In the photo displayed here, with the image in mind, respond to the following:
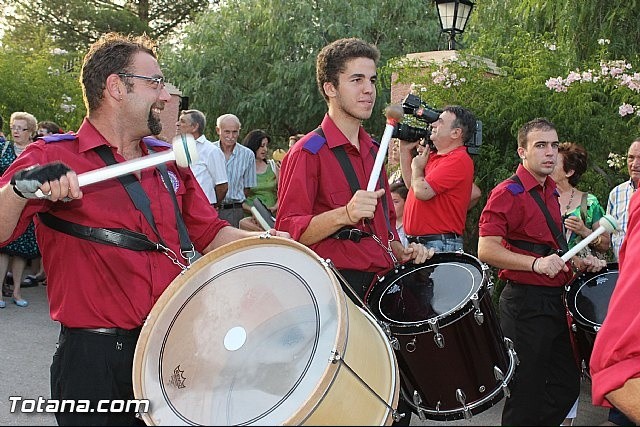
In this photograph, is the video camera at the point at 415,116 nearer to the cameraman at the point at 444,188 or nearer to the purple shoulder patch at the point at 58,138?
the cameraman at the point at 444,188

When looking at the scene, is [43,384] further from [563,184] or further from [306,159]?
[563,184]

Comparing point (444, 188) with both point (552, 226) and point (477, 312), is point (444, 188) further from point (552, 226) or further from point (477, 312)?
point (477, 312)

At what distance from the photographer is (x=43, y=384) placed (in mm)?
5609

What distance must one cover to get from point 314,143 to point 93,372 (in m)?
1.46

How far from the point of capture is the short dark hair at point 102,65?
2928mm

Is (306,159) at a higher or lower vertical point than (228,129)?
higher

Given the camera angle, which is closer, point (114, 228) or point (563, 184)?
point (114, 228)

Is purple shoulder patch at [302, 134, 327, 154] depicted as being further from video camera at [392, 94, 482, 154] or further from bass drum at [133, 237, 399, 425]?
bass drum at [133, 237, 399, 425]

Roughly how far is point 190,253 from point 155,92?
61 cm

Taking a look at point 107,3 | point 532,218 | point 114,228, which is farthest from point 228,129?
point 107,3

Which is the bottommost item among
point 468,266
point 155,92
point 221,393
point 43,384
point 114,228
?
point 43,384

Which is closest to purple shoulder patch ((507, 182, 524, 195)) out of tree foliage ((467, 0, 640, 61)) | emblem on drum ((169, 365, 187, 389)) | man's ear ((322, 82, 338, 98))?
man's ear ((322, 82, 338, 98))

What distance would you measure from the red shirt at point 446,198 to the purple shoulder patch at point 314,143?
1.88 m

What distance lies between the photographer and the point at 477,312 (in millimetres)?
3396
